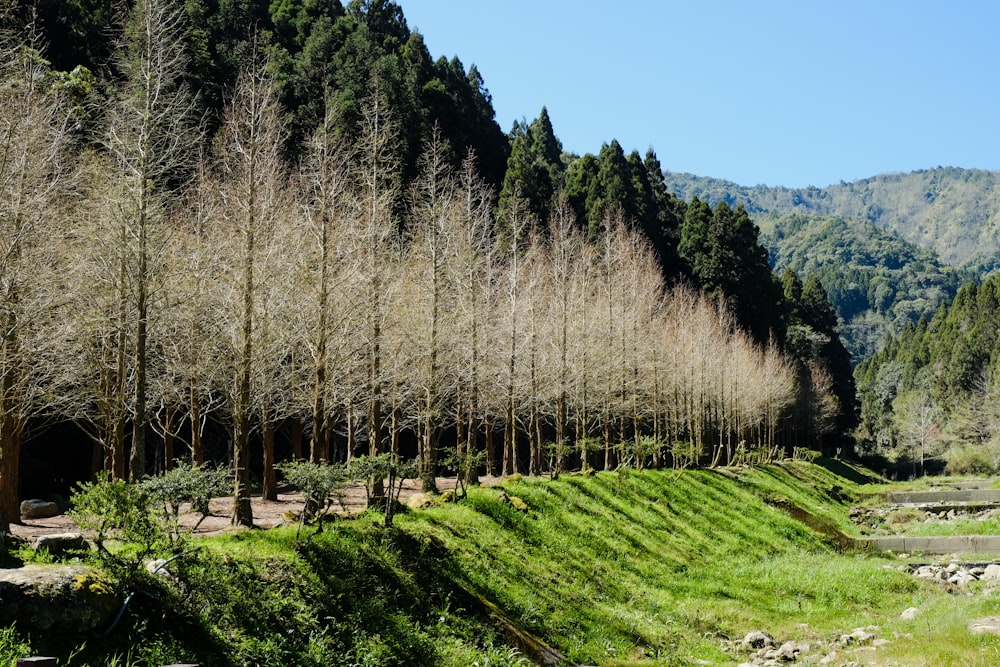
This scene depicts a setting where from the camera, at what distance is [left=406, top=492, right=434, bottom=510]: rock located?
1788 centimetres

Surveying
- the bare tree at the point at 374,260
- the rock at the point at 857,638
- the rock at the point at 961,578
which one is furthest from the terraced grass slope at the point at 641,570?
the bare tree at the point at 374,260

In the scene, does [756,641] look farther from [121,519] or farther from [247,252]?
[247,252]

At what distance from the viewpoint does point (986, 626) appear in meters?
15.9

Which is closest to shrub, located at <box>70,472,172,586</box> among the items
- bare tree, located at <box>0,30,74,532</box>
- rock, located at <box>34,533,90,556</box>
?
rock, located at <box>34,533,90,556</box>

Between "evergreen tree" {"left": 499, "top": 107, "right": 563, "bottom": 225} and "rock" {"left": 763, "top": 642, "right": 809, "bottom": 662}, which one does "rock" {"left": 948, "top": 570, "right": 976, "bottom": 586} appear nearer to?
"rock" {"left": 763, "top": 642, "right": 809, "bottom": 662}

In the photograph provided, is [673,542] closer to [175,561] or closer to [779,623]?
[779,623]

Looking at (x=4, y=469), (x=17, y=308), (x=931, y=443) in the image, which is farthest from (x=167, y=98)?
(x=931, y=443)

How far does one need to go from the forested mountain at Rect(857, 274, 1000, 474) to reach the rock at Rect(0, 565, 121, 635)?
7121cm

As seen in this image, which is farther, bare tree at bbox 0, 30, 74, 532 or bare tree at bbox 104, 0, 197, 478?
bare tree at bbox 0, 30, 74, 532

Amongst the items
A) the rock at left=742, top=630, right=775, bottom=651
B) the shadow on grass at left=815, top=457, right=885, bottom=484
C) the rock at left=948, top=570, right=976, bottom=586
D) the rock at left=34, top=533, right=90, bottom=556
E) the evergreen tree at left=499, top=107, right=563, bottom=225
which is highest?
the evergreen tree at left=499, top=107, right=563, bottom=225

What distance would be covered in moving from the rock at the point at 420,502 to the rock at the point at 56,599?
9.59m

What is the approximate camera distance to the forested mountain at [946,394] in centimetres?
7294

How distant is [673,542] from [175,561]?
54.8 ft

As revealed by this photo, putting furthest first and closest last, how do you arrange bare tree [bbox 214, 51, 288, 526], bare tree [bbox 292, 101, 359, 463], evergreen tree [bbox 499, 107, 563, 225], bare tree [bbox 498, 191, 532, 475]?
1. evergreen tree [bbox 499, 107, 563, 225]
2. bare tree [bbox 498, 191, 532, 475]
3. bare tree [bbox 292, 101, 359, 463]
4. bare tree [bbox 214, 51, 288, 526]
